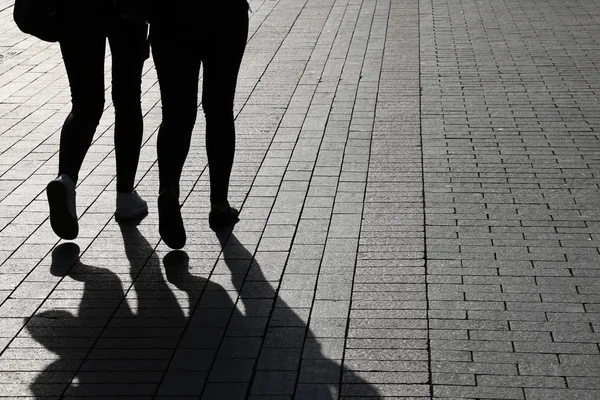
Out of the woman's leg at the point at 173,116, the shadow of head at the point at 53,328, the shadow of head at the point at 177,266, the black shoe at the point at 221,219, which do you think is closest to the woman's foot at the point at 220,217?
the black shoe at the point at 221,219

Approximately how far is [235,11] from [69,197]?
1306mm

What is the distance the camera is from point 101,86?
5914 millimetres

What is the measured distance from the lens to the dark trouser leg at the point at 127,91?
5664 mm

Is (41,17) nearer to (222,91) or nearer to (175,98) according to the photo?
(175,98)

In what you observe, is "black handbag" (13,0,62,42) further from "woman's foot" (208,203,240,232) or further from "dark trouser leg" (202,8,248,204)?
"woman's foot" (208,203,240,232)

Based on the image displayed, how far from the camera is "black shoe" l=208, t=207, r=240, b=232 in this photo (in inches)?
243

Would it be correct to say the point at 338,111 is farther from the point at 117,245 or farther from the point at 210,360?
the point at 210,360

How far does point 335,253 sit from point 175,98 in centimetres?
117

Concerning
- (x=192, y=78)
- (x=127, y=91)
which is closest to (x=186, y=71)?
(x=192, y=78)

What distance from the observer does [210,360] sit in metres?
4.63

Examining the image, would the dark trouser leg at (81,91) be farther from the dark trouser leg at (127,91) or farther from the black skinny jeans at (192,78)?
the black skinny jeans at (192,78)

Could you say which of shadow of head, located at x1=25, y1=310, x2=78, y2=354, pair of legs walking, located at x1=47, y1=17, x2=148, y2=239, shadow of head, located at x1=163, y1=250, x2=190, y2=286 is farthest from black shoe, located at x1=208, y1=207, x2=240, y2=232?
shadow of head, located at x1=25, y1=310, x2=78, y2=354

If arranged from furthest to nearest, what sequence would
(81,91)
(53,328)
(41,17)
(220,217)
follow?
(220,217) → (81,91) → (41,17) → (53,328)

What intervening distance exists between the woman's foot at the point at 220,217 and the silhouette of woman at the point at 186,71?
1.50 feet
